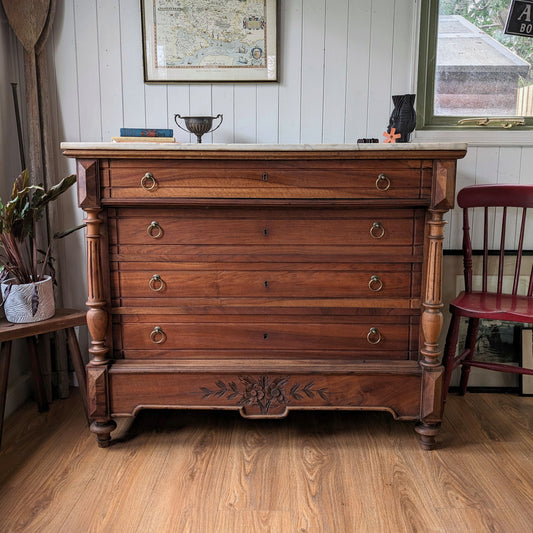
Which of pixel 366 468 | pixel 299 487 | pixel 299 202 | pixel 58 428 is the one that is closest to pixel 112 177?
pixel 299 202

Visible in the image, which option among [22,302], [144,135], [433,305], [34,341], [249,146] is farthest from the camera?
[34,341]

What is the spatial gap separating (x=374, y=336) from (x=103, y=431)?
1.12 meters

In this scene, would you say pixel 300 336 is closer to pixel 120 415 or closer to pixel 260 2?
pixel 120 415

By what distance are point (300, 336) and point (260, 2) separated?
1.54 meters

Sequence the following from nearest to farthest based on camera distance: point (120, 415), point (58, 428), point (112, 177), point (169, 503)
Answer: point (169, 503) → point (112, 177) → point (120, 415) → point (58, 428)

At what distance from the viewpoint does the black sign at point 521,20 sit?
7.79 ft

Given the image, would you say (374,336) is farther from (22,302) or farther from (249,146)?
(22,302)

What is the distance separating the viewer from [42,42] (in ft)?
7.61

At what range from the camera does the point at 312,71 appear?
2414 mm

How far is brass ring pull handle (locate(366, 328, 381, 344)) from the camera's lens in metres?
1.99

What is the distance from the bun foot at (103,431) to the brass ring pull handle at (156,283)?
0.56 m

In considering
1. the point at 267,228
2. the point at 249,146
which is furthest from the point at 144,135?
the point at 267,228

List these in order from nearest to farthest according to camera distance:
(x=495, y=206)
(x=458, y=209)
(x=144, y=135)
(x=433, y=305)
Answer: (x=433, y=305), (x=144, y=135), (x=495, y=206), (x=458, y=209)

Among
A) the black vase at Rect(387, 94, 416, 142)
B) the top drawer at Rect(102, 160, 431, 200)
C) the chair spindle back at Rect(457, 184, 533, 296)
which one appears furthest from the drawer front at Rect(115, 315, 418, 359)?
the black vase at Rect(387, 94, 416, 142)
